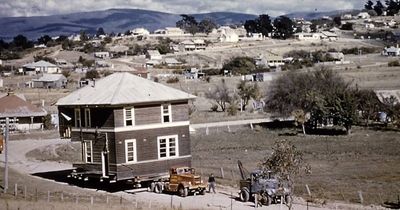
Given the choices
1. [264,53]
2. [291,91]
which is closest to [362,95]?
[291,91]

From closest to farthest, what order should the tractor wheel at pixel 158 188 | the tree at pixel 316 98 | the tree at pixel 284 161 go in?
1. the tree at pixel 284 161
2. the tractor wheel at pixel 158 188
3. the tree at pixel 316 98

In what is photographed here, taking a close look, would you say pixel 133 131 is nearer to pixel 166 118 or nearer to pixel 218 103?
pixel 166 118

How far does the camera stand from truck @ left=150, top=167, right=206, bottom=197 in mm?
33312

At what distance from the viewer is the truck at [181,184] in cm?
3331

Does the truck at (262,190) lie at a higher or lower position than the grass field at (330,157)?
higher

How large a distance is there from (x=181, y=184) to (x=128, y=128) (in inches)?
173

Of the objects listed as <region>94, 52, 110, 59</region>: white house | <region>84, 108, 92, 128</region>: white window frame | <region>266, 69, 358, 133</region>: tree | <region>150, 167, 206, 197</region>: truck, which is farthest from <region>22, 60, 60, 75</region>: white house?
<region>150, 167, 206, 197</region>: truck

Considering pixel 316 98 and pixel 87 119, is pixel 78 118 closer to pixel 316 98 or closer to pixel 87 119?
pixel 87 119

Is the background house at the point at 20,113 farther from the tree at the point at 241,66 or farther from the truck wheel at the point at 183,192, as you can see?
the tree at the point at 241,66

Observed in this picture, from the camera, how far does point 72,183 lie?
3869 centimetres

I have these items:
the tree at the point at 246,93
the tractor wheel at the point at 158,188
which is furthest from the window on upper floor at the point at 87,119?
the tree at the point at 246,93

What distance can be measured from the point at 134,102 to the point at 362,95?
38903 millimetres

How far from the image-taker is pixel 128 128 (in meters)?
36.0

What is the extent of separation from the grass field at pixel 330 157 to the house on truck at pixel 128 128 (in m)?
3.96
